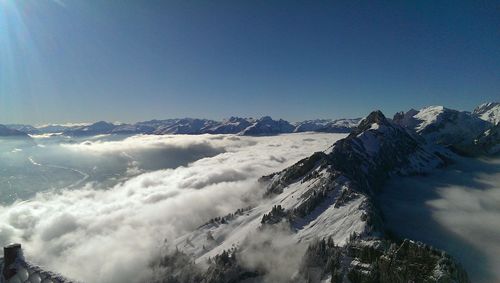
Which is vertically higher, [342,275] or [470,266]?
[342,275]

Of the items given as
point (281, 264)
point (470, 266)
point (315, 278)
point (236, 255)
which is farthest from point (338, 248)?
point (470, 266)

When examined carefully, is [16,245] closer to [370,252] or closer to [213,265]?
[370,252]

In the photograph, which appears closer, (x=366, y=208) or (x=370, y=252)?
(x=370, y=252)

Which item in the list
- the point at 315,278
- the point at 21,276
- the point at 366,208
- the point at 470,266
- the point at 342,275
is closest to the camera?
the point at 21,276

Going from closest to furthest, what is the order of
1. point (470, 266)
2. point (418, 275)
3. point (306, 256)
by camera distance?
point (418, 275)
point (306, 256)
point (470, 266)

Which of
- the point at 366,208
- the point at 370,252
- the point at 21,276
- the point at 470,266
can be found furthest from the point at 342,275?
the point at 21,276

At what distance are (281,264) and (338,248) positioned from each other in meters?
34.7

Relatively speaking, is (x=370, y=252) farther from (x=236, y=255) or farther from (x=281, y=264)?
(x=236, y=255)

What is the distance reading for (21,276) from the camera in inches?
886

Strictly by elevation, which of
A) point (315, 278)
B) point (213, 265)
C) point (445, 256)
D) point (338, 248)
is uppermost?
point (445, 256)

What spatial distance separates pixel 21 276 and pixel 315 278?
14639 centimetres

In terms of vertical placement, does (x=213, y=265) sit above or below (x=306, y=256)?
below

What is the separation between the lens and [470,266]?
198m

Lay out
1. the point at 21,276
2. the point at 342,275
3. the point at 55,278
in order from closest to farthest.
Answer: the point at 55,278 → the point at 21,276 → the point at 342,275
